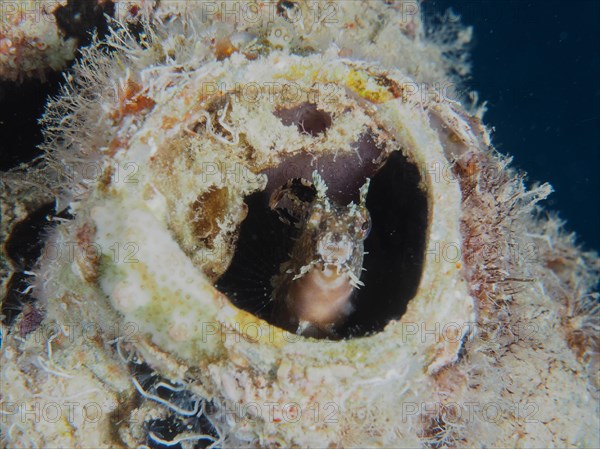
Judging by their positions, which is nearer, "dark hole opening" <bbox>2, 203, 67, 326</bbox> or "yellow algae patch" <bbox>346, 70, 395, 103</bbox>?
"yellow algae patch" <bbox>346, 70, 395, 103</bbox>

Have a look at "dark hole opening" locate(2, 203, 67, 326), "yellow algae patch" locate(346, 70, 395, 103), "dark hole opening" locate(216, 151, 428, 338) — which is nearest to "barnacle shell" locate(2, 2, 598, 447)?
"yellow algae patch" locate(346, 70, 395, 103)

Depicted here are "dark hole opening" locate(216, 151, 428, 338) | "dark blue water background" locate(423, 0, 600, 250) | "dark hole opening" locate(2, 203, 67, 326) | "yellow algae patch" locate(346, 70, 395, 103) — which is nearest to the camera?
"yellow algae patch" locate(346, 70, 395, 103)

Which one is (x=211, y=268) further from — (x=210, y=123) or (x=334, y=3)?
(x=334, y=3)

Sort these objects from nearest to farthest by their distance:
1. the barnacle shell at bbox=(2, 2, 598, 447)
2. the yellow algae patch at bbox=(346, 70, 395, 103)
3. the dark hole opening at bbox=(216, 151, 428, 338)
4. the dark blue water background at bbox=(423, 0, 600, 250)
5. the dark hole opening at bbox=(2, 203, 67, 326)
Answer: the barnacle shell at bbox=(2, 2, 598, 447)
the yellow algae patch at bbox=(346, 70, 395, 103)
the dark hole opening at bbox=(216, 151, 428, 338)
the dark hole opening at bbox=(2, 203, 67, 326)
the dark blue water background at bbox=(423, 0, 600, 250)

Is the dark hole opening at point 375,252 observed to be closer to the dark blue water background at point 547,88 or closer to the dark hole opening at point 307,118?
the dark hole opening at point 307,118

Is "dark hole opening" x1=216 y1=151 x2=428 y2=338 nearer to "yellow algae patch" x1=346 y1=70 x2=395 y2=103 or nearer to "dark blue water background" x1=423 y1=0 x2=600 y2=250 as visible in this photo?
"yellow algae patch" x1=346 y1=70 x2=395 y2=103

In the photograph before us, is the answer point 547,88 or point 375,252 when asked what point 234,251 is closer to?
point 375,252
